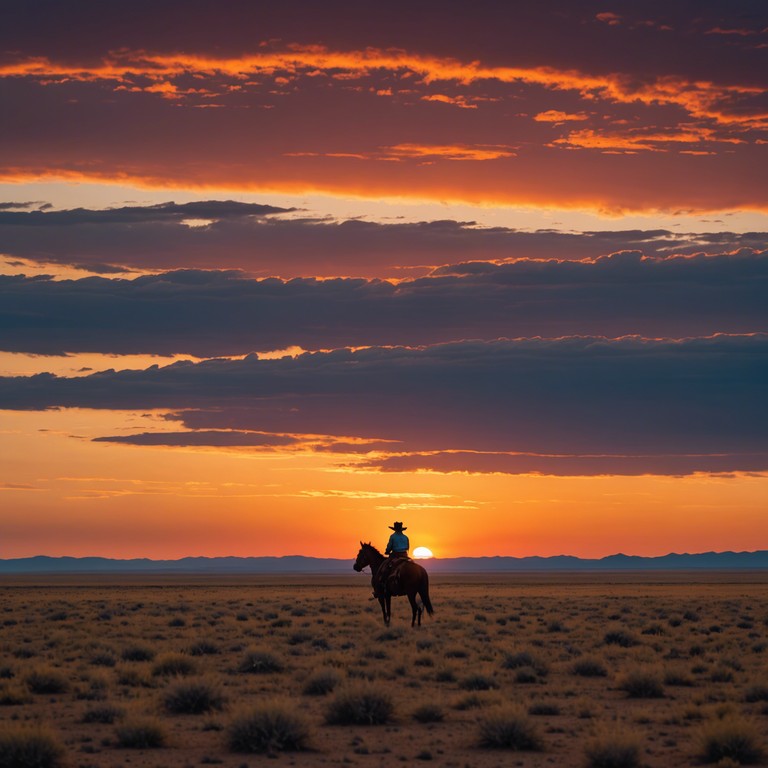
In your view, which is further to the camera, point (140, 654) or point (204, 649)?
point (204, 649)

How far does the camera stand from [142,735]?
17.2m

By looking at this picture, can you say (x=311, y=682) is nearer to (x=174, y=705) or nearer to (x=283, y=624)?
(x=174, y=705)

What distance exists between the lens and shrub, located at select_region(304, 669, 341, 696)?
22.9 metres

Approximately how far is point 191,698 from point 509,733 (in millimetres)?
5907

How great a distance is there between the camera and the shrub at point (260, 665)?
26609mm

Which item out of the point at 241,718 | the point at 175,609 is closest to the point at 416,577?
the point at 241,718

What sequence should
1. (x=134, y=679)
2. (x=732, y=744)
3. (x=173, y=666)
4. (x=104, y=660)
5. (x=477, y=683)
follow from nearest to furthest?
(x=732, y=744) < (x=477, y=683) < (x=134, y=679) < (x=173, y=666) < (x=104, y=660)

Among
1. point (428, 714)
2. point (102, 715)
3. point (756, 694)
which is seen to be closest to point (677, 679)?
point (756, 694)

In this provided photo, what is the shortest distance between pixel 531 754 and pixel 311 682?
275 inches

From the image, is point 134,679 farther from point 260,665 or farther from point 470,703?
point 470,703

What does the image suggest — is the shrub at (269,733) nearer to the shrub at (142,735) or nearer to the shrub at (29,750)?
the shrub at (142,735)

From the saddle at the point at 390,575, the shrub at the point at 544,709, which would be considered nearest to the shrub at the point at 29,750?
the shrub at the point at 544,709

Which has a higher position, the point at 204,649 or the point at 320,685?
the point at 204,649

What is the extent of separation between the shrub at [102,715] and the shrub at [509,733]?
19.7ft
